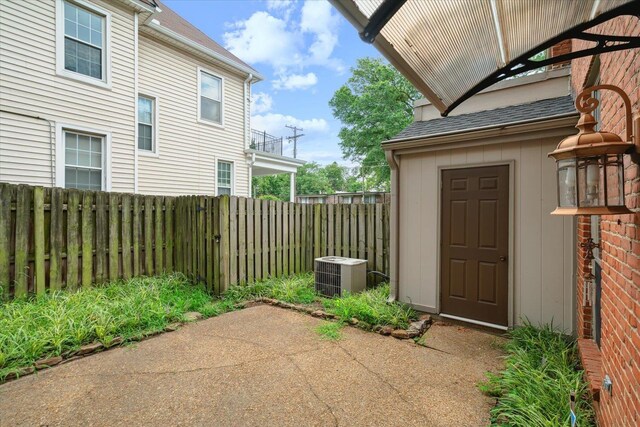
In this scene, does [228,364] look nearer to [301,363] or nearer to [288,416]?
[301,363]

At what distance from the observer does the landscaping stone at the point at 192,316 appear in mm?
4598

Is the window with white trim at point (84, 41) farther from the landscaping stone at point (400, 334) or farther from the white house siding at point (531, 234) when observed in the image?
the landscaping stone at point (400, 334)

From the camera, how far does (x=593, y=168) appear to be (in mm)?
1478

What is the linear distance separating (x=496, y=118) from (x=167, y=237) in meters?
5.87

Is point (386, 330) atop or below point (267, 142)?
below

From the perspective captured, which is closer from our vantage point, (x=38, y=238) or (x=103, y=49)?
(x=38, y=238)

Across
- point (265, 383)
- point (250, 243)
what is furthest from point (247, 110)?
point (265, 383)

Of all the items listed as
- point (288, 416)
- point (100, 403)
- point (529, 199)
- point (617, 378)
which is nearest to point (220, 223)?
point (100, 403)

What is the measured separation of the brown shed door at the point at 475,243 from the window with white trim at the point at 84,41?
25.7 feet

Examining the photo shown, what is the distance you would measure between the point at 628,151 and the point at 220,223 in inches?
203

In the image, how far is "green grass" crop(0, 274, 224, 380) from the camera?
3.33m

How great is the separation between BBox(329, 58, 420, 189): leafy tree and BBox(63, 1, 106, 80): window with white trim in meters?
15.2

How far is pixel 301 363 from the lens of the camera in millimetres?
3363

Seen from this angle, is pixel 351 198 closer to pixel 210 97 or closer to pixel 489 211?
pixel 210 97
